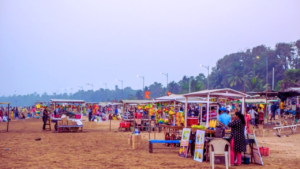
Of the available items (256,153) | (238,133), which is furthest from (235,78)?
(238,133)

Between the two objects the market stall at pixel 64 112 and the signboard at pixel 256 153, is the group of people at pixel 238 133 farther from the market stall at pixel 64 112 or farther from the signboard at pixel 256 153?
the market stall at pixel 64 112

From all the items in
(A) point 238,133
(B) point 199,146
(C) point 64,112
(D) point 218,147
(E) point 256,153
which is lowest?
(E) point 256,153

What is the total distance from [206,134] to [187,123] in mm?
2597

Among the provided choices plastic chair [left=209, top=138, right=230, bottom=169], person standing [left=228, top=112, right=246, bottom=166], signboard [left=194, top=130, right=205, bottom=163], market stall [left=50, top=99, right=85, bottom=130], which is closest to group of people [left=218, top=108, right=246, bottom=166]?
person standing [left=228, top=112, right=246, bottom=166]

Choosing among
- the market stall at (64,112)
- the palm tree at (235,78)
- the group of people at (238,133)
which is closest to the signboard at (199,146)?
the group of people at (238,133)

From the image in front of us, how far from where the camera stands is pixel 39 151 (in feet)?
47.4

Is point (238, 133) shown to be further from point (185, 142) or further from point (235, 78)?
point (235, 78)

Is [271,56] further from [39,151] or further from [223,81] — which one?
[39,151]

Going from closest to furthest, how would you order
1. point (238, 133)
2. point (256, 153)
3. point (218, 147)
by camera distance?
point (218, 147)
point (238, 133)
point (256, 153)

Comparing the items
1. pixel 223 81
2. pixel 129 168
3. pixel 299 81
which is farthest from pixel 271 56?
pixel 129 168

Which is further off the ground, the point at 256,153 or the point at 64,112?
the point at 64,112

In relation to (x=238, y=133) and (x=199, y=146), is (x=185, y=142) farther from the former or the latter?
(x=238, y=133)

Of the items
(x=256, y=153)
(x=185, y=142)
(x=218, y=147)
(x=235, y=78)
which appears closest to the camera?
(x=218, y=147)

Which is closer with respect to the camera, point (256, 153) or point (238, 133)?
point (238, 133)
